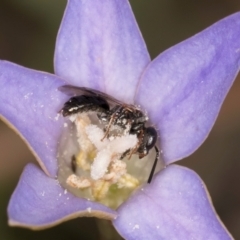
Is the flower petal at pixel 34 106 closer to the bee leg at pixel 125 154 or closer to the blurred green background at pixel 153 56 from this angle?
the bee leg at pixel 125 154

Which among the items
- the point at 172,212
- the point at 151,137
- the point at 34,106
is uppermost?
the point at 34,106

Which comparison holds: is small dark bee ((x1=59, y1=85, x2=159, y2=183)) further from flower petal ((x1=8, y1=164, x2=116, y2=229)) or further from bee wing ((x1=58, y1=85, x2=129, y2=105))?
flower petal ((x1=8, y1=164, x2=116, y2=229))

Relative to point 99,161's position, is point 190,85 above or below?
above

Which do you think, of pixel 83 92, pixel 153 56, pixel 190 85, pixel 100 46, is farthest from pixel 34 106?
pixel 153 56

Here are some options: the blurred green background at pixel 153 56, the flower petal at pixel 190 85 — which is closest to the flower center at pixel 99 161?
the flower petal at pixel 190 85

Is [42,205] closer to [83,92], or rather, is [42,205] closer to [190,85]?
[83,92]

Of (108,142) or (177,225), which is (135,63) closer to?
(108,142)

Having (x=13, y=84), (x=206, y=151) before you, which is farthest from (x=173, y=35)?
(x=13, y=84)
